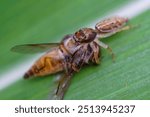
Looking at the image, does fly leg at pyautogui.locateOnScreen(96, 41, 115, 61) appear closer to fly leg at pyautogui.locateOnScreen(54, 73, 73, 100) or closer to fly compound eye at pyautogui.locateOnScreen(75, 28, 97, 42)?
fly compound eye at pyautogui.locateOnScreen(75, 28, 97, 42)

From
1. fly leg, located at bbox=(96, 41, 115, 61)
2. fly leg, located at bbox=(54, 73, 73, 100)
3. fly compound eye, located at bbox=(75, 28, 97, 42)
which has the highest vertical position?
fly compound eye, located at bbox=(75, 28, 97, 42)

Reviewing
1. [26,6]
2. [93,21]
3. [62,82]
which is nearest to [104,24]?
[93,21]

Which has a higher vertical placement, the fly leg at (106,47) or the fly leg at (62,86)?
the fly leg at (106,47)

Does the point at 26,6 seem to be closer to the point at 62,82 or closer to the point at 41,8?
the point at 41,8

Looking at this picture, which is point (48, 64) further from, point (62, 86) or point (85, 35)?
point (85, 35)

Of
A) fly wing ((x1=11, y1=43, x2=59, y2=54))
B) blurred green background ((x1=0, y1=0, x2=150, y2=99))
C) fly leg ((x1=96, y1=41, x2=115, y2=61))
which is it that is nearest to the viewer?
blurred green background ((x1=0, y1=0, x2=150, y2=99))

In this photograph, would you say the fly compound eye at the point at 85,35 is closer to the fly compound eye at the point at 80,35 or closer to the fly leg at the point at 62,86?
the fly compound eye at the point at 80,35

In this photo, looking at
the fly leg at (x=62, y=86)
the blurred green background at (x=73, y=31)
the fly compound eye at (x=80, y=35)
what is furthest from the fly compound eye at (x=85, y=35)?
the fly leg at (x=62, y=86)

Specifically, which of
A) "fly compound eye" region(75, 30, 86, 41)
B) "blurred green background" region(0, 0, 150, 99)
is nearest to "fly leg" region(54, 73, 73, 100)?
"blurred green background" region(0, 0, 150, 99)

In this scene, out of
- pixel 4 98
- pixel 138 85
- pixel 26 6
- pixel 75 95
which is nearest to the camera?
pixel 138 85
